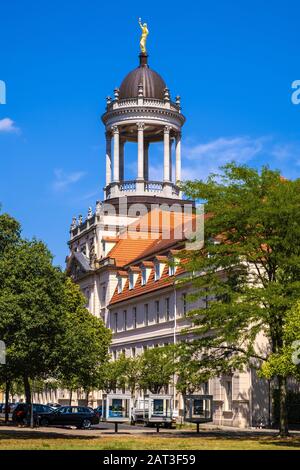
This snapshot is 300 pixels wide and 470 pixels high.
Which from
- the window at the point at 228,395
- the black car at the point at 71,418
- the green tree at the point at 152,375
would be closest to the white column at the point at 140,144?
the green tree at the point at 152,375

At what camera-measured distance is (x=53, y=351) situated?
37469mm

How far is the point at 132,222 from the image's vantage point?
9556 cm

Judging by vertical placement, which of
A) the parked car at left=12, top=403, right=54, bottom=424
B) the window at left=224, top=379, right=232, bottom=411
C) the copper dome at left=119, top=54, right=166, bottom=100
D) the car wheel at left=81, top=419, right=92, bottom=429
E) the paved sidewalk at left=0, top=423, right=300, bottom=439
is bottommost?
the paved sidewalk at left=0, top=423, right=300, bottom=439

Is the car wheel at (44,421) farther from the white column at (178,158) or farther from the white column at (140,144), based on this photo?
the white column at (178,158)

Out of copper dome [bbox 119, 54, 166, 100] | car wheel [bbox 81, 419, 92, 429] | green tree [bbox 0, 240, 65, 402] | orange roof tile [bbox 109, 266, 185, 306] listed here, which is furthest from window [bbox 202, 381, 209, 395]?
copper dome [bbox 119, 54, 166, 100]

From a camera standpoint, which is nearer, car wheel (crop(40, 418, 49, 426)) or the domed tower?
car wheel (crop(40, 418, 49, 426))

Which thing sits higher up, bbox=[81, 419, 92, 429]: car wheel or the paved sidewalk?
bbox=[81, 419, 92, 429]: car wheel

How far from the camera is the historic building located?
3140 inches

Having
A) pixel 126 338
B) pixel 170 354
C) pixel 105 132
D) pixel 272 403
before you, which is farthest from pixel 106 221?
pixel 170 354

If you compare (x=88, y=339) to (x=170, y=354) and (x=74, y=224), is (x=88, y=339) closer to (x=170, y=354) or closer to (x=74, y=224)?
(x=170, y=354)

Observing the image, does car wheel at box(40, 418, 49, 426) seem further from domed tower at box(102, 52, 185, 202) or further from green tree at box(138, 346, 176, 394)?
domed tower at box(102, 52, 185, 202)

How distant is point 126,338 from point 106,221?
18278 mm

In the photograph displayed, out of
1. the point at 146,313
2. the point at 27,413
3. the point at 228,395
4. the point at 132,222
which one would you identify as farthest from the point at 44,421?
the point at 132,222

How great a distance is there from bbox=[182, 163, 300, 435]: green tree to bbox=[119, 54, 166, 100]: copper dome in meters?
56.9
